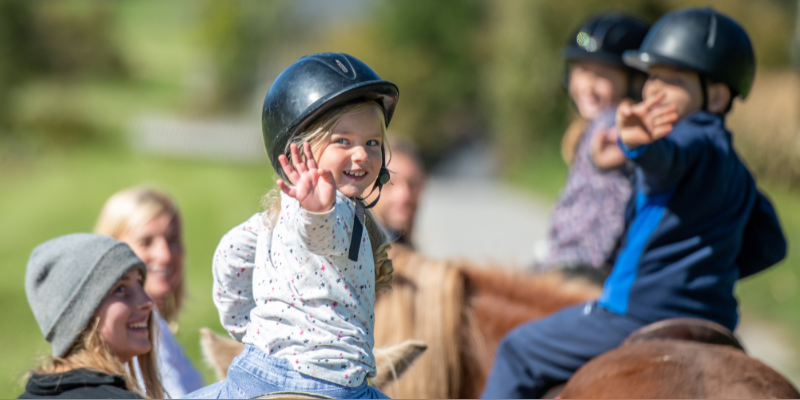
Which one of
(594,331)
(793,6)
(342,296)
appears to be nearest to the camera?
(342,296)

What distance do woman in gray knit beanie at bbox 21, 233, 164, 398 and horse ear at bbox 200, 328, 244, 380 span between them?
0.22m

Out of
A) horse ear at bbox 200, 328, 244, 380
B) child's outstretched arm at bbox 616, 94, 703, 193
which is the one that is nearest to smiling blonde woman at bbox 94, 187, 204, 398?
horse ear at bbox 200, 328, 244, 380

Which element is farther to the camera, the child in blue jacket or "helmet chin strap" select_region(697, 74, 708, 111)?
"helmet chin strap" select_region(697, 74, 708, 111)

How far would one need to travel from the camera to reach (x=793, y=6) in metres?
20.5

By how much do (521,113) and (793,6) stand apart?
9.31 meters

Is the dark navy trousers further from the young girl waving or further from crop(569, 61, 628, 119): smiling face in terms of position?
crop(569, 61, 628, 119): smiling face

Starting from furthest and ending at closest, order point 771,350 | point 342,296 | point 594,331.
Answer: point 771,350, point 594,331, point 342,296

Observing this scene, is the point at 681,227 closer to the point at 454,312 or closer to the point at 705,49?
the point at 705,49

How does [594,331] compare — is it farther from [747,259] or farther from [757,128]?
[757,128]

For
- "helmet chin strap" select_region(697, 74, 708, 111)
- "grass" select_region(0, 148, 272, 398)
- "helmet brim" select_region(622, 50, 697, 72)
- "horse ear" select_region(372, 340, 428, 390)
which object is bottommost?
"grass" select_region(0, 148, 272, 398)

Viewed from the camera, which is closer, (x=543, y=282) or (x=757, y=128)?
(x=543, y=282)

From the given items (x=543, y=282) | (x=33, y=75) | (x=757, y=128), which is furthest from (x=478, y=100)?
(x=543, y=282)

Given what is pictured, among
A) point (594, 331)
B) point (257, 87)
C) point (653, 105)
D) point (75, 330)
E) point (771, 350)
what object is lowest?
point (771, 350)

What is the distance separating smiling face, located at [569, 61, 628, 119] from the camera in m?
4.02
